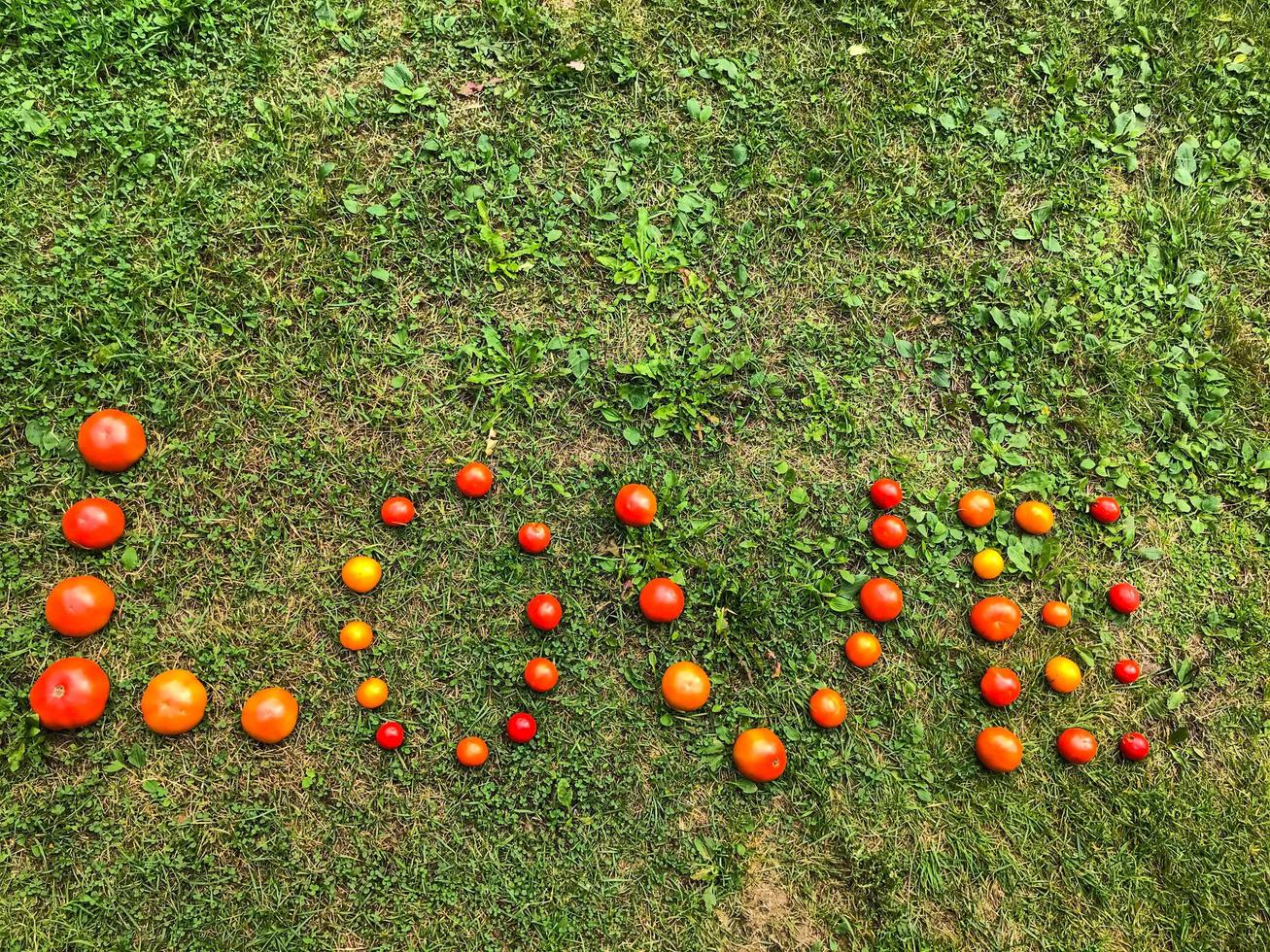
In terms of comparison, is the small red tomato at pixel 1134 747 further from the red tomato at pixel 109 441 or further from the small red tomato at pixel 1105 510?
the red tomato at pixel 109 441

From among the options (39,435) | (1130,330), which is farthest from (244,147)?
(1130,330)

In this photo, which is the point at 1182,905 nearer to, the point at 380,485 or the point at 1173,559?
the point at 1173,559

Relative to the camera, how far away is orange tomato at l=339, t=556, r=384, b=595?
3.62 metres

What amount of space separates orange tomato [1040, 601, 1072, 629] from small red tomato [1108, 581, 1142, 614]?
9.9 inches

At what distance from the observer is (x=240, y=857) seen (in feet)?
11.3

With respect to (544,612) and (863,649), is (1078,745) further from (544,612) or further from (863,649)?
(544,612)

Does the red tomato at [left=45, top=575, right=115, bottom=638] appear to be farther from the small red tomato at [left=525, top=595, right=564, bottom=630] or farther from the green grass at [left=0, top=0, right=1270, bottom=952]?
the small red tomato at [left=525, top=595, right=564, bottom=630]

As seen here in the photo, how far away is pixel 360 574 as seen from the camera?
11.9ft

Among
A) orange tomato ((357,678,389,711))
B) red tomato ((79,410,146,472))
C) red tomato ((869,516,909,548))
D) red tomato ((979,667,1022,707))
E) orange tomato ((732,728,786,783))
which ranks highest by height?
red tomato ((869,516,909,548))

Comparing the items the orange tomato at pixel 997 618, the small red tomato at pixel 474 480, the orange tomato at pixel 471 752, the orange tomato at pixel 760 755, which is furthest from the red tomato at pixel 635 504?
the orange tomato at pixel 997 618

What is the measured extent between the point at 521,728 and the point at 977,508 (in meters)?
2.34

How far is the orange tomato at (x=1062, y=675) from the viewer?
149 inches

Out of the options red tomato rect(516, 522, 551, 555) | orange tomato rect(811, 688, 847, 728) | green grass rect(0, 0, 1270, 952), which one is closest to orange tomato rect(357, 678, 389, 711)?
green grass rect(0, 0, 1270, 952)

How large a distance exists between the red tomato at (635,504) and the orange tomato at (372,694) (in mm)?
1298
